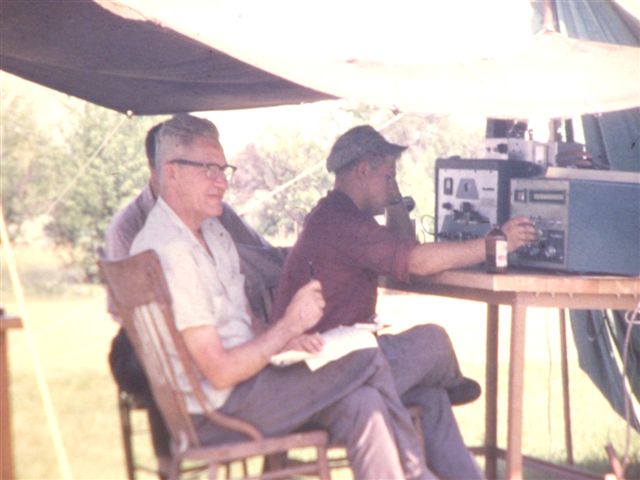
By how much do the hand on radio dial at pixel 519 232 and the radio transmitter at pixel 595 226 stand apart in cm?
8

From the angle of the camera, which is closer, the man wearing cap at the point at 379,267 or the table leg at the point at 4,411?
the table leg at the point at 4,411

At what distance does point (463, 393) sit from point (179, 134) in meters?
1.36

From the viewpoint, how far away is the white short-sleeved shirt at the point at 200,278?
3.18 meters

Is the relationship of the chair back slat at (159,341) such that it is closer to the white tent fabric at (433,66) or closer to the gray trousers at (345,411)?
the gray trousers at (345,411)

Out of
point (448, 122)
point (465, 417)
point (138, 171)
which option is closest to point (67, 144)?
point (138, 171)

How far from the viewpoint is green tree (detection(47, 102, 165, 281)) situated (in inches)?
427

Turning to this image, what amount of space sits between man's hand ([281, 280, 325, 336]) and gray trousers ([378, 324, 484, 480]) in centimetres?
61

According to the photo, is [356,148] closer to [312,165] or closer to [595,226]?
[595,226]

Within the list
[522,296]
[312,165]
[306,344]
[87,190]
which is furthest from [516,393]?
[87,190]

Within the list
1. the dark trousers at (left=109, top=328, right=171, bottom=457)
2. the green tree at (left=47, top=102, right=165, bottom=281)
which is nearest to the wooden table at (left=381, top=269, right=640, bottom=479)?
the dark trousers at (left=109, top=328, right=171, bottom=457)

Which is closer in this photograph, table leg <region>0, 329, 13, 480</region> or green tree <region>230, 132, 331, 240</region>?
table leg <region>0, 329, 13, 480</region>

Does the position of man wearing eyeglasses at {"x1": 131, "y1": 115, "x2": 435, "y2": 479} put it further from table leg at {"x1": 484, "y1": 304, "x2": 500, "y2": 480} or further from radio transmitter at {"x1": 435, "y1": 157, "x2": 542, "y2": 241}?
table leg at {"x1": 484, "y1": 304, "x2": 500, "y2": 480}

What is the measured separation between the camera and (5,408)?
351 centimetres

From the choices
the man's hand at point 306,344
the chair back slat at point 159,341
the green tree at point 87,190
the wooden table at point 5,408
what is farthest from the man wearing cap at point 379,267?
the green tree at point 87,190
